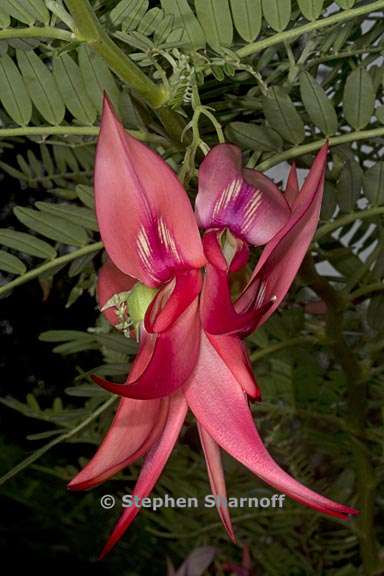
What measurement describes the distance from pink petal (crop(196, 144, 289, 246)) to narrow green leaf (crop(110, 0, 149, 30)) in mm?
74

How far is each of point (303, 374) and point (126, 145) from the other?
0.39 m

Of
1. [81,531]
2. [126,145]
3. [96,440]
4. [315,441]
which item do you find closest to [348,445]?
[315,441]

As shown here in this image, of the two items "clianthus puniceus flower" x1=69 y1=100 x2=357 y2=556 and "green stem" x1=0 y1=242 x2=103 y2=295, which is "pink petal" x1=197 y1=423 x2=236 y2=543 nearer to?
"clianthus puniceus flower" x1=69 y1=100 x2=357 y2=556

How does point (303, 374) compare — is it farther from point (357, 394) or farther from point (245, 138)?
point (245, 138)

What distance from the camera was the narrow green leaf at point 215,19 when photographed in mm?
317

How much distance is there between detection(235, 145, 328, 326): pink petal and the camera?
9.4 inches

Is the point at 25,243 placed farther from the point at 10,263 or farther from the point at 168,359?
the point at 168,359

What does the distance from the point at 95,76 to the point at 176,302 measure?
0.43 ft

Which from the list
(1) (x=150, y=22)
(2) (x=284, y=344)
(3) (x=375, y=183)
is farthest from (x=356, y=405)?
(1) (x=150, y=22)

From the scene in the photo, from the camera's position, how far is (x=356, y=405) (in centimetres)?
51
